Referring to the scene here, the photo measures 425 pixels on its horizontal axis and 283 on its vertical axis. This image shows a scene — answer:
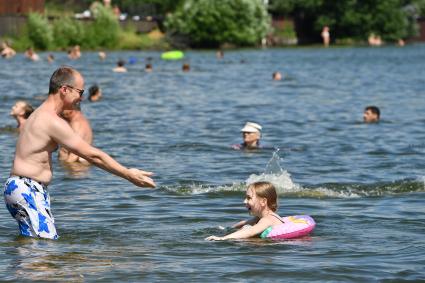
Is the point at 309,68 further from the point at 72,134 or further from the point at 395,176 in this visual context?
the point at 72,134

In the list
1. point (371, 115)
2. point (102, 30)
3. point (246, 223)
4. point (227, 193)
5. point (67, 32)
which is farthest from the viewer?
point (102, 30)

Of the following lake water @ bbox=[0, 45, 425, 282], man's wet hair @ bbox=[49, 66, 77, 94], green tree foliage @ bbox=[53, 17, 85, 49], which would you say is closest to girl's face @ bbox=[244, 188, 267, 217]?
lake water @ bbox=[0, 45, 425, 282]

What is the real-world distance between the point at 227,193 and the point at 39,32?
67544 mm

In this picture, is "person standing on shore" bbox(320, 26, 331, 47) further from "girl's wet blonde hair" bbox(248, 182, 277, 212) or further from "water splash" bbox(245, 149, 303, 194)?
"girl's wet blonde hair" bbox(248, 182, 277, 212)

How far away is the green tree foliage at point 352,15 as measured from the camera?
384 feet

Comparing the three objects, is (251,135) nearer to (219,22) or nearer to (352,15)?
(219,22)

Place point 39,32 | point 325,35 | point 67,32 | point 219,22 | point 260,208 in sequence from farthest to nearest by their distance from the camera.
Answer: point 325,35, point 219,22, point 67,32, point 39,32, point 260,208

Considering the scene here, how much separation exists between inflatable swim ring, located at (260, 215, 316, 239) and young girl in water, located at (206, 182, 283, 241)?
0.20 ft

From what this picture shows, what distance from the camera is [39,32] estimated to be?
82125mm

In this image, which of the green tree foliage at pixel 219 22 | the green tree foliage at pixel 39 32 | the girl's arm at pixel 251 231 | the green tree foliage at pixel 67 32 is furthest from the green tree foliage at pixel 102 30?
the girl's arm at pixel 251 231

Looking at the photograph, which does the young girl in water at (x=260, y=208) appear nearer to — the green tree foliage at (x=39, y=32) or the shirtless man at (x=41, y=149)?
the shirtless man at (x=41, y=149)

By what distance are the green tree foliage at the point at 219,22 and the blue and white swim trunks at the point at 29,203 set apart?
8308cm

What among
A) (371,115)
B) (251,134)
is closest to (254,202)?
(251,134)

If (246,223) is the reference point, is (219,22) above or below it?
below
